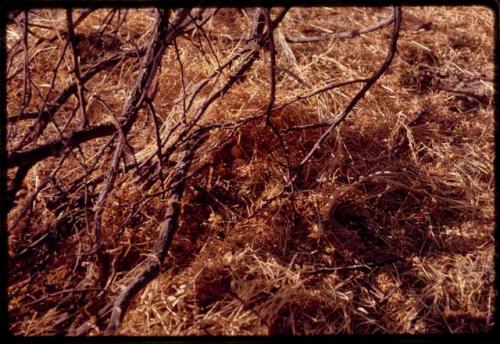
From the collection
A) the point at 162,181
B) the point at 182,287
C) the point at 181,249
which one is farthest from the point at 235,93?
the point at 182,287

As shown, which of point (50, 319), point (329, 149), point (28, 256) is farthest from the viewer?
point (329, 149)

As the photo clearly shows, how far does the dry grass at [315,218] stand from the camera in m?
1.69

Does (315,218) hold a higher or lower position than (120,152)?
lower

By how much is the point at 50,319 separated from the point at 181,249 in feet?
1.36

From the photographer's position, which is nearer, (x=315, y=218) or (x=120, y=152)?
(x=120, y=152)

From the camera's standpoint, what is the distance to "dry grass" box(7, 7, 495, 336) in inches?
66.4

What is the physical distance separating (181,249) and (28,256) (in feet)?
1.44

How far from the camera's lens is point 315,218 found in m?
1.94

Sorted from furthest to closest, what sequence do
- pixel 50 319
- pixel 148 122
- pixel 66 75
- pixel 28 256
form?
pixel 66 75 < pixel 148 122 < pixel 28 256 < pixel 50 319

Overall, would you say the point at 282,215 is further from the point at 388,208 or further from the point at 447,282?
the point at 447,282

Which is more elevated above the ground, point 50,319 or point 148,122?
point 148,122

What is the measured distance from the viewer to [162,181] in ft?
6.11

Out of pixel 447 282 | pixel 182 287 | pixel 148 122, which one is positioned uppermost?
pixel 148 122

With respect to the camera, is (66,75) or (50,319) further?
(66,75)
